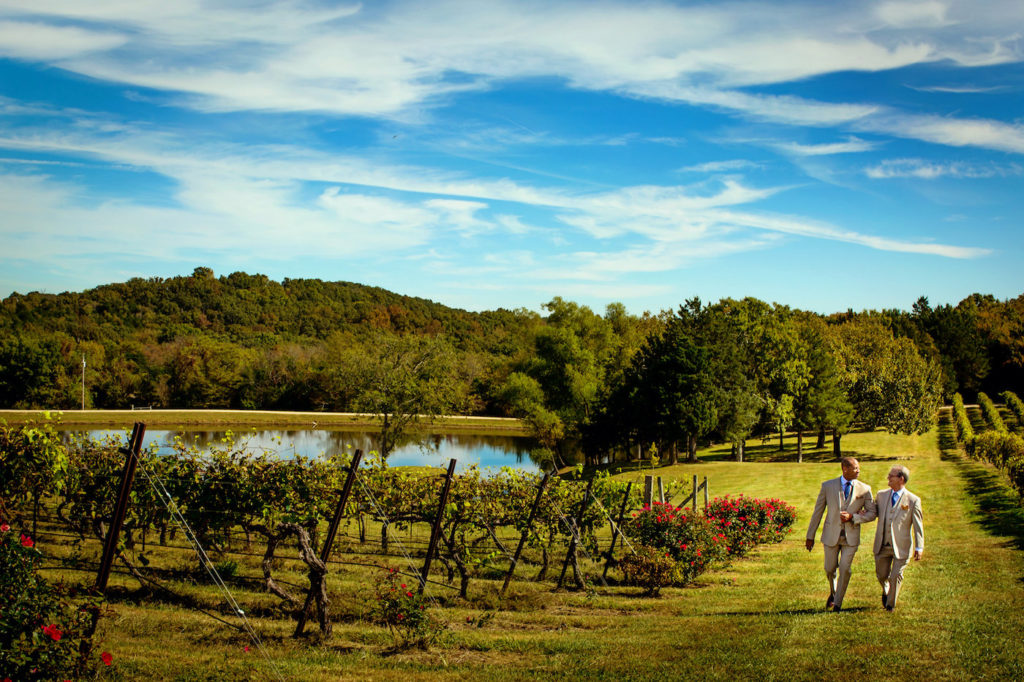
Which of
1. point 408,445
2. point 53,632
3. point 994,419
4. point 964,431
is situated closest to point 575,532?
point 53,632

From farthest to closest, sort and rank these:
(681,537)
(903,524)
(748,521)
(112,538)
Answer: (748,521) → (681,537) → (903,524) → (112,538)

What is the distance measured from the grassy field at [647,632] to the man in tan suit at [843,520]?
1.58ft

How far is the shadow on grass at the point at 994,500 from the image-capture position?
16859 millimetres

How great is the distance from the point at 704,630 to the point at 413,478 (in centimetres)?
679

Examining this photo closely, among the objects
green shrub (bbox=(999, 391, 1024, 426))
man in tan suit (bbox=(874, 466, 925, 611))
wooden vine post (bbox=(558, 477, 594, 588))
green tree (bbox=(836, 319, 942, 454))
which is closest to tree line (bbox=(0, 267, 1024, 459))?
green tree (bbox=(836, 319, 942, 454))

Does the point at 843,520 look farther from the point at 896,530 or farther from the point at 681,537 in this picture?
the point at 681,537

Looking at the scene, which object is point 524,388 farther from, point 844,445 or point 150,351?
point 150,351

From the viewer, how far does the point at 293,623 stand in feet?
30.8

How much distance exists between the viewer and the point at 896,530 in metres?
8.84

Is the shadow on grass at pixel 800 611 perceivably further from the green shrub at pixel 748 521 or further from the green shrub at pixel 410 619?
the green shrub at pixel 410 619

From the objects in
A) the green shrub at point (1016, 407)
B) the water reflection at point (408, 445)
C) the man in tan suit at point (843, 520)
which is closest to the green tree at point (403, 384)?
the water reflection at point (408, 445)

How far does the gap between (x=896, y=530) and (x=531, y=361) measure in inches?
2020

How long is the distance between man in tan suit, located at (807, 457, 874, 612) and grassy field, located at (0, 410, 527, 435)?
52621 millimetres

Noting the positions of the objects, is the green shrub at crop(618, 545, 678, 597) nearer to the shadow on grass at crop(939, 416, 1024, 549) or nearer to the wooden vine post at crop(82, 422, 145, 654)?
the shadow on grass at crop(939, 416, 1024, 549)
